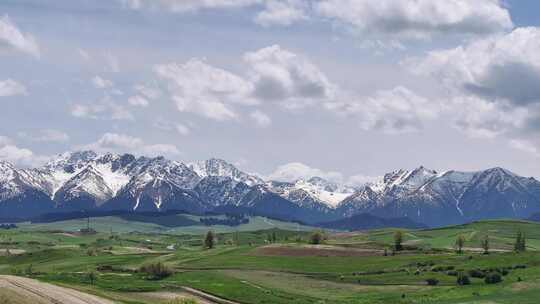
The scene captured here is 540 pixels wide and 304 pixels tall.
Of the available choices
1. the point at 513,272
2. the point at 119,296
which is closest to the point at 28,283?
the point at 119,296

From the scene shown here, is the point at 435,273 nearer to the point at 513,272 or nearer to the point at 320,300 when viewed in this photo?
the point at 513,272

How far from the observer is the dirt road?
126537 mm

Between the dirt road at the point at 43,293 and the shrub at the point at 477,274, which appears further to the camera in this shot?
the shrub at the point at 477,274

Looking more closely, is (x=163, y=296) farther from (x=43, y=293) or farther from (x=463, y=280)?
(x=463, y=280)

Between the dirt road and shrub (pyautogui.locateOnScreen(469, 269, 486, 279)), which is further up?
shrub (pyautogui.locateOnScreen(469, 269, 486, 279))

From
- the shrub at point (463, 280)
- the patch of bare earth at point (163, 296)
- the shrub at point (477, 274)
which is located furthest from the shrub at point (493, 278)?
the patch of bare earth at point (163, 296)

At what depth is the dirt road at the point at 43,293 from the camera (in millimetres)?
126537

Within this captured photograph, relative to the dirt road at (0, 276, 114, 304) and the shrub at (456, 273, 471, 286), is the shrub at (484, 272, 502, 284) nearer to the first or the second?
the shrub at (456, 273, 471, 286)

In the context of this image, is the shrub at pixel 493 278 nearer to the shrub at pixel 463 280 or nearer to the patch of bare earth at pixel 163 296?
the shrub at pixel 463 280

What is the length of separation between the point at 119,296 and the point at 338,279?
6603cm

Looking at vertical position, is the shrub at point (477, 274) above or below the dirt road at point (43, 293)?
above

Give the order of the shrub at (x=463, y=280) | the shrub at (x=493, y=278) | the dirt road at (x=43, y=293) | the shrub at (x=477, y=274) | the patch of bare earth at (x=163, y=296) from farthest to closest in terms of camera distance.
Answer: the shrub at (x=477, y=274) < the shrub at (x=463, y=280) < the shrub at (x=493, y=278) < the patch of bare earth at (x=163, y=296) < the dirt road at (x=43, y=293)

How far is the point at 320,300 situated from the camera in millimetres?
154625

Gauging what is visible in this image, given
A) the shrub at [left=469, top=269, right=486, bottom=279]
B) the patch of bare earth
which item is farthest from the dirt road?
the shrub at [left=469, top=269, right=486, bottom=279]
